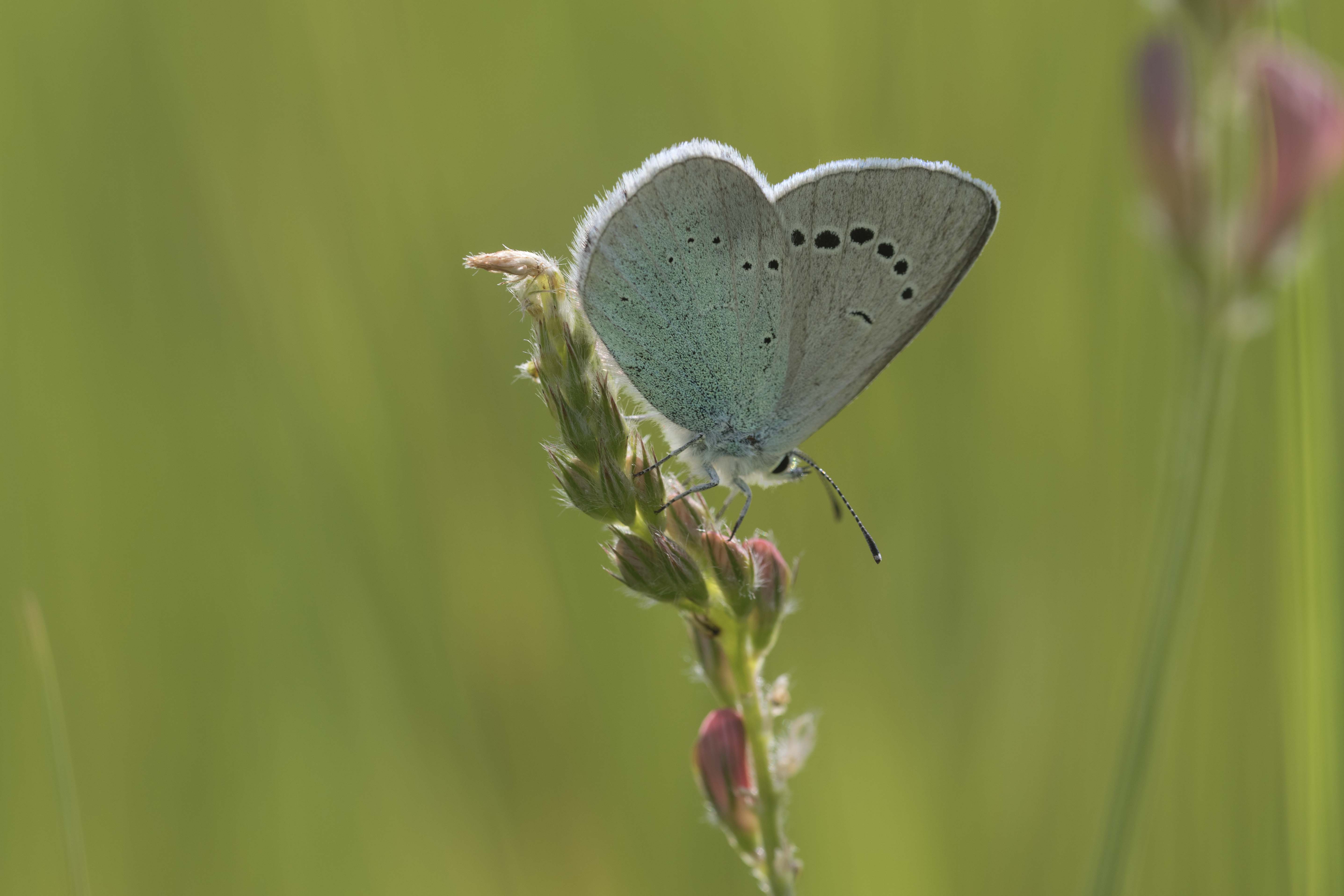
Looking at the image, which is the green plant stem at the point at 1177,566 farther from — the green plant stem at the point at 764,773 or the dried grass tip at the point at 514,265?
the dried grass tip at the point at 514,265

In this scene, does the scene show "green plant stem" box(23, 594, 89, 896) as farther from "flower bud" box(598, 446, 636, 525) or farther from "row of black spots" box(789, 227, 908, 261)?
"row of black spots" box(789, 227, 908, 261)

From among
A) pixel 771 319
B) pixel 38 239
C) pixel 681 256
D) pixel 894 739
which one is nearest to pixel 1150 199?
pixel 771 319

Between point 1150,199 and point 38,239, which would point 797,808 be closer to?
point 1150,199

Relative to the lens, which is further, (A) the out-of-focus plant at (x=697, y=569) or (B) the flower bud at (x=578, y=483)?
(B) the flower bud at (x=578, y=483)

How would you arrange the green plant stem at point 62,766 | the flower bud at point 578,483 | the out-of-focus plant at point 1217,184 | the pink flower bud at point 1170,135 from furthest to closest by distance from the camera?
the pink flower bud at point 1170,135
the out-of-focus plant at point 1217,184
the flower bud at point 578,483
the green plant stem at point 62,766

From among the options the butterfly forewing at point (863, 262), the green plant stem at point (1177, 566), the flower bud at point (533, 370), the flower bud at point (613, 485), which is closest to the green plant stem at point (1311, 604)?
the green plant stem at point (1177, 566)

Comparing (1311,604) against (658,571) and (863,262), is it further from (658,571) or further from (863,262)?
(658,571)

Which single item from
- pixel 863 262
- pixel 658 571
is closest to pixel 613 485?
pixel 658 571
